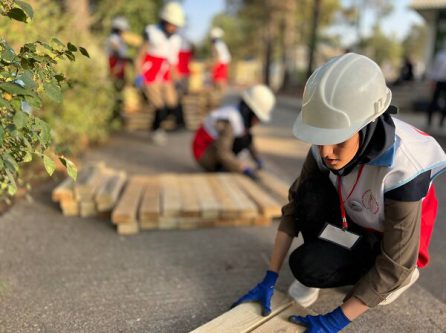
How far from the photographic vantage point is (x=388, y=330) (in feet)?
7.28

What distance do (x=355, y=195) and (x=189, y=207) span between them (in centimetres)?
160

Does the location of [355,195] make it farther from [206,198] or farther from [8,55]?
[206,198]

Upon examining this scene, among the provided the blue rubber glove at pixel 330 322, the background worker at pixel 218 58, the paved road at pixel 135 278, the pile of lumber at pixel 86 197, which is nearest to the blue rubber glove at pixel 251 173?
the paved road at pixel 135 278

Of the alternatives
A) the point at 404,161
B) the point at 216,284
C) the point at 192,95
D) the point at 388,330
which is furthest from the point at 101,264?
the point at 192,95

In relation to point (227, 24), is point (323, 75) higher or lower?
higher

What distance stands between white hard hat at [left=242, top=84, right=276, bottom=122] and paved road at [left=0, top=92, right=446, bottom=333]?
1.18 m

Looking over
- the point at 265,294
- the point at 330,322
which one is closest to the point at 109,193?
the point at 265,294

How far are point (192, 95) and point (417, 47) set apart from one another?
7890 centimetres

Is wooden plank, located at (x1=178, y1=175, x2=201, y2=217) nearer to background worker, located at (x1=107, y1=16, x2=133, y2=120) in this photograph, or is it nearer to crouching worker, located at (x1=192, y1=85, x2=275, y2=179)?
crouching worker, located at (x1=192, y1=85, x2=275, y2=179)

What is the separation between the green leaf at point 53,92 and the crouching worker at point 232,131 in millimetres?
2670

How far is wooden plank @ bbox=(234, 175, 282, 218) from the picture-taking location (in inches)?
136

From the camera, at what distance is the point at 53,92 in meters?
1.62

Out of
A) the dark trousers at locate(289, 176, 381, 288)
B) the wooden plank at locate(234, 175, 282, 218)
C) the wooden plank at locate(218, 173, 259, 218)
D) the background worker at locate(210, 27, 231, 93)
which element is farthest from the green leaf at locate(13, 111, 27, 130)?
the background worker at locate(210, 27, 231, 93)

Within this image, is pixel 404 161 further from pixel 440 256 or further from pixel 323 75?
pixel 440 256
